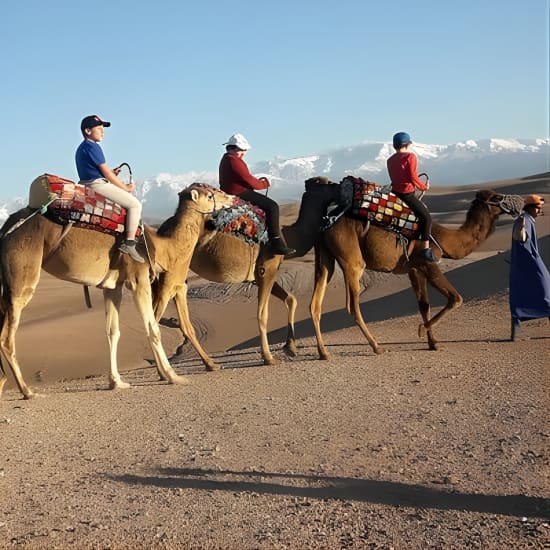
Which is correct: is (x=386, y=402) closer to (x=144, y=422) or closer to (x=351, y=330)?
(x=144, y=422)

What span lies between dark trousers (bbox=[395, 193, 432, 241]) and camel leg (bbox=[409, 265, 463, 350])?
472 millimetres

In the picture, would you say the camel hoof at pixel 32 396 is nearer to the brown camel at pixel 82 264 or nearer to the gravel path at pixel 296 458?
the brown camel at pixel 82 264

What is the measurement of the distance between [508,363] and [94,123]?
5.65m

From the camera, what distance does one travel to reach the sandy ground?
5320mm

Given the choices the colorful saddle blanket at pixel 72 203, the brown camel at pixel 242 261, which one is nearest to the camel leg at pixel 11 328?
the colorful saddle blanket at pixel 72 203

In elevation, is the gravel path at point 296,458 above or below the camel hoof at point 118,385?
above

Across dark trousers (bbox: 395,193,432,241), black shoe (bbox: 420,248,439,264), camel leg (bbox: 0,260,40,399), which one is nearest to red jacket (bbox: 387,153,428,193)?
dark trousers (bbox: 395,193,432,241)

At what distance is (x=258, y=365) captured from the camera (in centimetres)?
1108

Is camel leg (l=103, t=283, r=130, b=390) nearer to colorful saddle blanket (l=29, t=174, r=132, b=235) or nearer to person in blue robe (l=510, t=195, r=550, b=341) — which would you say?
colorful saddle blanket (l=29, t=174, r=132, b=235)

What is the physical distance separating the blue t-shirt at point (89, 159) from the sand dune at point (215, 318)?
7.09m

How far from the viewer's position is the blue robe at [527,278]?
10953 mm

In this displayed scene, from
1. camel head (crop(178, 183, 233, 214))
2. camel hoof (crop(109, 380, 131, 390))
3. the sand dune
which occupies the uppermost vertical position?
camel head (crop(178, 183, 233, 214))

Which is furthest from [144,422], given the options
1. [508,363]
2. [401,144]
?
[401,144]

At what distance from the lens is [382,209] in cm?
1098
